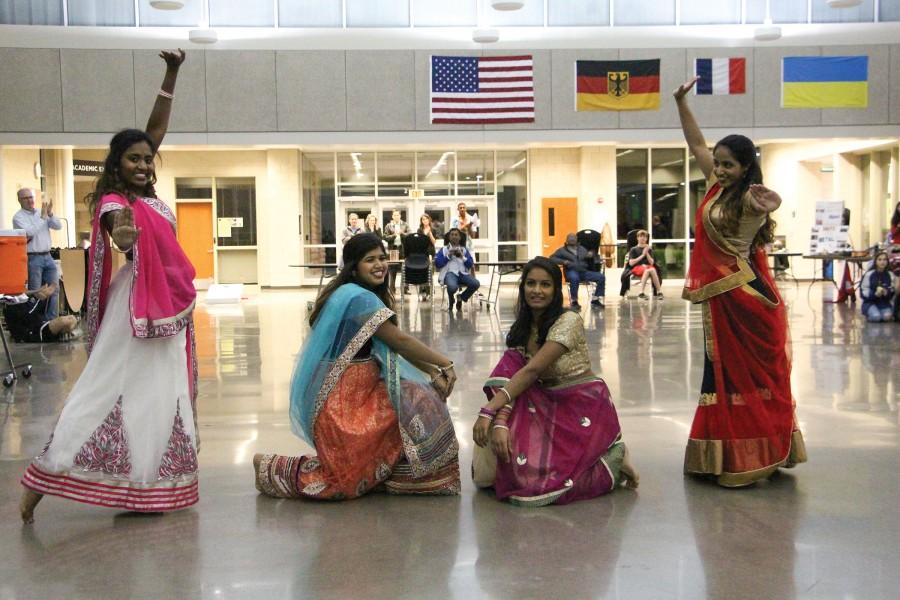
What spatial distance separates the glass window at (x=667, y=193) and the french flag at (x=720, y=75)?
3230mm

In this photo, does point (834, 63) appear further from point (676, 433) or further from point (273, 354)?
point (676, 433)

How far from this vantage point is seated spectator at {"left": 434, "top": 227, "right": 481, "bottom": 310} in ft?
47.5

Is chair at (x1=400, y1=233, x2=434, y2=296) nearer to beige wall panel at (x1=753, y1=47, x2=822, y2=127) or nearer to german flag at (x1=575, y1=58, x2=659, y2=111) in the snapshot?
german flag at (x1=575, y1=58, x2=659, y2=111)

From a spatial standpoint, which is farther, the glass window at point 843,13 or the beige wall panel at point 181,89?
the glass window at point 843,13

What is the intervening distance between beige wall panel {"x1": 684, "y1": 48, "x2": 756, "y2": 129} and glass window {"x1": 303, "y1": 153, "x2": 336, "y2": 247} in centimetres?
807

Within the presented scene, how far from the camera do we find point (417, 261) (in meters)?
15.2

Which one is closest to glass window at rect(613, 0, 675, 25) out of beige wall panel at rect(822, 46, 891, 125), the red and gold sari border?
beige wall panel at rect(822, 46, 891, 125)

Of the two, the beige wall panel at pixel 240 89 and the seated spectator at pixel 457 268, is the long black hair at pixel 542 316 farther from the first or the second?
the beige wall panel at pixel 240 89

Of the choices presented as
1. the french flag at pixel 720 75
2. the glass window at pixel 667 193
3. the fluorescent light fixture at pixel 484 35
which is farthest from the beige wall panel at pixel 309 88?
the glass window at pixel 667 193

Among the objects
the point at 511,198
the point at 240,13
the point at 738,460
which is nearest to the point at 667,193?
the point at 511,198

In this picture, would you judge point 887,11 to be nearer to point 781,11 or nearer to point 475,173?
point 781,11

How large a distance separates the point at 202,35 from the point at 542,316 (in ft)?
55.9

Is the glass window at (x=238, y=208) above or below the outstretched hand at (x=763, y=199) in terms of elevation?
above

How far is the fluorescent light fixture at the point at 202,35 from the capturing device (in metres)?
19.2
